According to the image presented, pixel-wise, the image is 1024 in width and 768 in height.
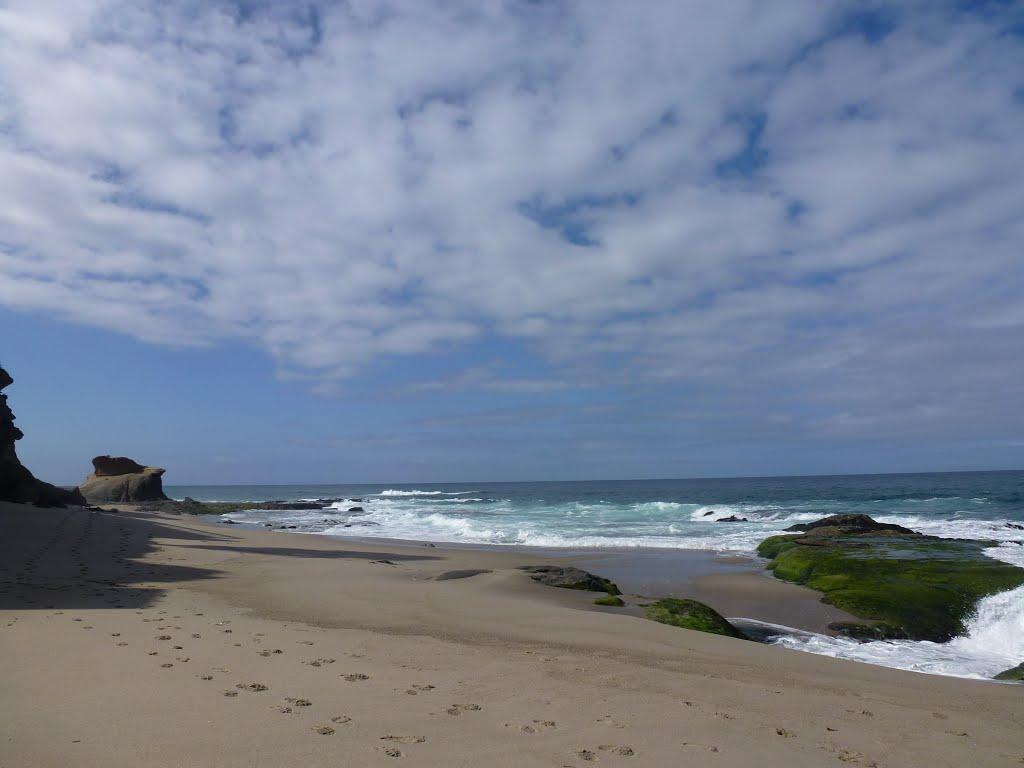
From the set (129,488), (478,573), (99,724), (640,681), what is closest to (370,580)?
(478,573)

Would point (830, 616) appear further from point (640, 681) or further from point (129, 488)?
point (129, 488)

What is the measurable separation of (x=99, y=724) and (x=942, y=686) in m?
8.83

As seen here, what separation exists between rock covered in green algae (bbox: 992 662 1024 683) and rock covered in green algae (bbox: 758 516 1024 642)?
2672 mm

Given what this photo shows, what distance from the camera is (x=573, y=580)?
14938mm

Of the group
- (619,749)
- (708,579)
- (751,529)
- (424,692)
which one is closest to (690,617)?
(424,692)

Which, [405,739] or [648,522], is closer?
[405,739]

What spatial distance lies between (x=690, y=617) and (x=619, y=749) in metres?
6.69

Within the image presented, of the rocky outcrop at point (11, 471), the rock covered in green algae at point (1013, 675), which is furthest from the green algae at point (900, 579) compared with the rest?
the rocky outcrop at point (11, 471)

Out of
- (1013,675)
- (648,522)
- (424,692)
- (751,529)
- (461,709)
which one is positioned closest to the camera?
(461,709)

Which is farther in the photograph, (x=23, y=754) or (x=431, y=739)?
(x=431, y=739)

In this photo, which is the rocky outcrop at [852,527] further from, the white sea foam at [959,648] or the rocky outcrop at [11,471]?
the rocky outcrop at [11,471]

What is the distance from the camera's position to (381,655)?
716cm

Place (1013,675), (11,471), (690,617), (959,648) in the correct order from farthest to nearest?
(11,471) < (959,648) < (690,617) < (1013,675)

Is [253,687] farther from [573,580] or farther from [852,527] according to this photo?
[852,527]
